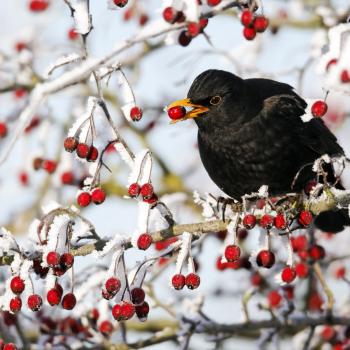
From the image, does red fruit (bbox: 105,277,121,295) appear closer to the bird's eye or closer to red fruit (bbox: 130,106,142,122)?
red fruit (bbox: 130,106,142,122)

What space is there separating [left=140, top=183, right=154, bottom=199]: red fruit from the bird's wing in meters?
1.58

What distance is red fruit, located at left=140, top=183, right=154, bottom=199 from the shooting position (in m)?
2.93

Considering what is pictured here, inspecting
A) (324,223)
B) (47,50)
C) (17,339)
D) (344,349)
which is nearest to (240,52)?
(47,50)

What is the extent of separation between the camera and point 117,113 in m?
7.04

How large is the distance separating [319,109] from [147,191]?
28.3 inches

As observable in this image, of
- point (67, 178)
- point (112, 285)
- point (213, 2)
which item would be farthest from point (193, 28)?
point (67, 178)

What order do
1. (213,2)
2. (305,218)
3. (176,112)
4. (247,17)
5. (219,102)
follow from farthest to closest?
(219,102), (176,112), (305,218), (247,17), (213,2)

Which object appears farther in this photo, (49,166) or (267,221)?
(49,166)

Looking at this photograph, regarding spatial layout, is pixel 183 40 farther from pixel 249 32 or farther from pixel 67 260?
pixel 67 260

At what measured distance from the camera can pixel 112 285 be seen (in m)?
2.87

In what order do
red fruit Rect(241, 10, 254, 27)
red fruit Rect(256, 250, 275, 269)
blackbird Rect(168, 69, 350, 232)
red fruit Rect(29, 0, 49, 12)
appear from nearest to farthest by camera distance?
red fruit Rect(241, 10, 254, 27)
red fruit Rect(256, 250, 275, 269)
blackbird Rect(168, 69, 350, 232)
red fruit Rect(29, 0, 49, 12)

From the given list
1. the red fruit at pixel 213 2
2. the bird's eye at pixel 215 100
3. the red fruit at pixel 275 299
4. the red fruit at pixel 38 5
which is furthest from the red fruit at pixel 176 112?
the red fruit at pixel 38 5

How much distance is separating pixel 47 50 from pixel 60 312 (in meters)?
2.36

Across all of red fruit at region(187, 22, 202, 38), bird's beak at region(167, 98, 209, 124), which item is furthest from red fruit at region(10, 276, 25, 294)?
bird's beak at region(167, 98, 209, 124)
